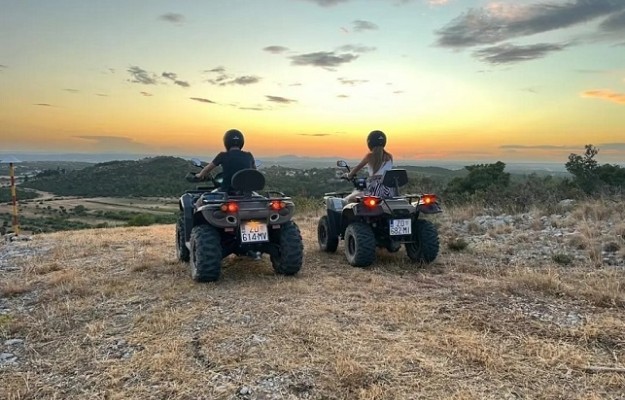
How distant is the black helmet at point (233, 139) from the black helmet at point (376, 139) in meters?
2.06

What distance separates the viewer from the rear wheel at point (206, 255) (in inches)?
227

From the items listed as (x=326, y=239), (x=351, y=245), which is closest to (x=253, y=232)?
(x=351, y=245)

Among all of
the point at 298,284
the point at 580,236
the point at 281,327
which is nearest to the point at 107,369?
A: the point at 281,327

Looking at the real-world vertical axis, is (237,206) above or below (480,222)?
above

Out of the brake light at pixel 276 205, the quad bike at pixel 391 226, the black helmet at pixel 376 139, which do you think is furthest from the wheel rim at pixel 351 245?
the black helmet at pixel 376 139

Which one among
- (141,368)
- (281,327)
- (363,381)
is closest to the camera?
(363,381)

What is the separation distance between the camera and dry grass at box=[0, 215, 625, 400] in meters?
3.06

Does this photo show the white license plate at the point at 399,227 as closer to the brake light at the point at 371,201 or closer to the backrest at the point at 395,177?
the brake light at the point at 371,201

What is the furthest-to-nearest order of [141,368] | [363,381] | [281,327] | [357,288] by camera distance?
1. [357,288]
2. [281,327]
3. [141,368]
4. [363,381]

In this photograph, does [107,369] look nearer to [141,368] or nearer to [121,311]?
[141,368]

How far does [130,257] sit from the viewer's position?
777 centimetres

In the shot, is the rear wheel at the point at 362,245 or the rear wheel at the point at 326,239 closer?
the rear wheel at the point at 362,245

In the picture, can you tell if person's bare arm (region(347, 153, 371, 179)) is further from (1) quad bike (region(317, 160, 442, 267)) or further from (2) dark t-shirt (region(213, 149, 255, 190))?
(2) dark t-shirt (region(213, 149, 255, 190))

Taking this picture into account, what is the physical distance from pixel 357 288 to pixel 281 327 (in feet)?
5.45
